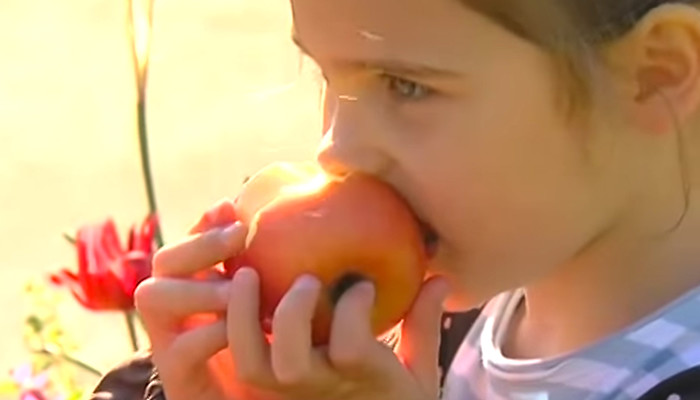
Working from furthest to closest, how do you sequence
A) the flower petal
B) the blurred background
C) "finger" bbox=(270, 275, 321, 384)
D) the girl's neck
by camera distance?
the blurred background < the flower petal < the girl's neck < "finger" bbox=(270, 275, 321, 384)

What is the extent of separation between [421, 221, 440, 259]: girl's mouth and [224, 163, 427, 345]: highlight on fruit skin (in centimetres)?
2

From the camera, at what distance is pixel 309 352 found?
38.5 inches

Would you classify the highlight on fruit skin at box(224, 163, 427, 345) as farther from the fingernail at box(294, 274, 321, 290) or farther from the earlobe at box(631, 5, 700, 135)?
the earlobe at box(631, 5, 700, 135)

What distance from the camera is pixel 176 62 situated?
377cm

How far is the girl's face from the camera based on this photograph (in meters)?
1.01

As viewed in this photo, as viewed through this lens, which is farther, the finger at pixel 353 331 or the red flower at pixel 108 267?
the red flower at pixel 108 267

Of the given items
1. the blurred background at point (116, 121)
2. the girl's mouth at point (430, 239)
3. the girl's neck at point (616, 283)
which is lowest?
the blurred background at point (116, 121)

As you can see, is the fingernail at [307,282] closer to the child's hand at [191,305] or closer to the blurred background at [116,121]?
→ the child's hand at [191,305]

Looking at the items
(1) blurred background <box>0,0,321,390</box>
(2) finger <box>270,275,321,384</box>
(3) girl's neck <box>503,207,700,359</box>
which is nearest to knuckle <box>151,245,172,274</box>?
(2) finger <box>270,275,321,384</box>

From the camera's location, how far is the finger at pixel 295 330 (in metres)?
0.96

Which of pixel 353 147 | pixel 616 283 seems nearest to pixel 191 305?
pixel 353 147

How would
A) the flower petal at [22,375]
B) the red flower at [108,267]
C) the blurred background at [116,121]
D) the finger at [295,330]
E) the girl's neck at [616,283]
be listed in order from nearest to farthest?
the finger at [295,330], the girl's neck at [616,283], the red flower at [108,267], the flower petal at [22,375], the blurred background at [116,121]

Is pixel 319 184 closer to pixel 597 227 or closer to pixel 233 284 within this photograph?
pixel 233 284

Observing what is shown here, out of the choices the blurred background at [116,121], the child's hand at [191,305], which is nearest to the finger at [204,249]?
the child's hand at [191,305]
